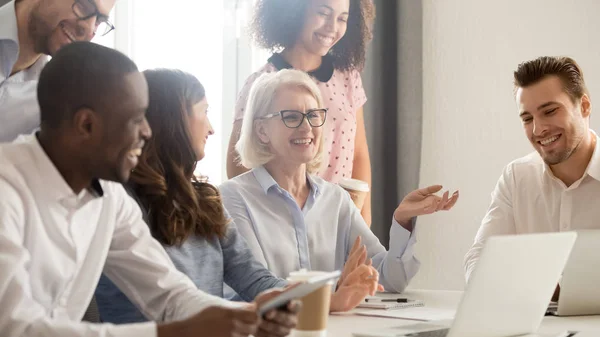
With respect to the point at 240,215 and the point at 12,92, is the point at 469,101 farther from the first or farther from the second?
the point at 12,92

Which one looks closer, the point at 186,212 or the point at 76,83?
the point at 76,83

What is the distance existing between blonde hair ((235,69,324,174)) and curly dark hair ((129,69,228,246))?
1.69ft

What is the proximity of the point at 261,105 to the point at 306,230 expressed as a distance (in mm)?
426

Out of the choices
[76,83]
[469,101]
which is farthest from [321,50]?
[76,83]

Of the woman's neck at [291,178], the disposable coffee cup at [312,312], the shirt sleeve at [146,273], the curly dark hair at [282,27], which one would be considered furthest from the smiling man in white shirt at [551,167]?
the shirt sleeve at [146,273]

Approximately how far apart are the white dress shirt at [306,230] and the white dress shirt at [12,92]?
2.51 ft

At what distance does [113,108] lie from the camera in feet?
4.12

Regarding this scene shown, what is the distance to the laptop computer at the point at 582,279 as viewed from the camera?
1876mm

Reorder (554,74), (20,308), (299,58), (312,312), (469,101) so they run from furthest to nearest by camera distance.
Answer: (469,101) < (299,58) < (554,74) < (312,312) < (20,308)

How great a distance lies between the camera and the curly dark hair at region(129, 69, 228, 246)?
73.5 inches

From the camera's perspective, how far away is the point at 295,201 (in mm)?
2445

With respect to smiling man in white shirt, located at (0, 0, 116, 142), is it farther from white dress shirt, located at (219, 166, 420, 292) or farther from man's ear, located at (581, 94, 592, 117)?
man's ear, located at (581, 94, 592, 117)


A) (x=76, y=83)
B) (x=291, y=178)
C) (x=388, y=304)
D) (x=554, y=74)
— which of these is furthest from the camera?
(x=554, y=74)

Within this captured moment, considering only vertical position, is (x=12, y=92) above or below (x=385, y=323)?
above
